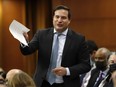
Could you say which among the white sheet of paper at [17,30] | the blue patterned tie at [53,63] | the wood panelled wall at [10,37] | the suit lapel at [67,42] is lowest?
the wood panelled wall at [10,37]

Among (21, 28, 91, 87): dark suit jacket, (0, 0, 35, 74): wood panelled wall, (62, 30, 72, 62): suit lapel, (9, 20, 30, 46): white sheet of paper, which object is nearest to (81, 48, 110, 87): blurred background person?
(21, 28, 91, 87): dark suit jacket

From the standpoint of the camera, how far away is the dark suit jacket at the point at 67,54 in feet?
9.95

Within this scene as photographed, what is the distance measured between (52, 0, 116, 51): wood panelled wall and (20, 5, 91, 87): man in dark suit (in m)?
Result: 3.63

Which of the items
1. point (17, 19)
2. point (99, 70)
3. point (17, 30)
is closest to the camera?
point (17, 30)

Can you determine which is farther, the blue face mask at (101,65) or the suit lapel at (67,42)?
the blue face mask at (101,65)

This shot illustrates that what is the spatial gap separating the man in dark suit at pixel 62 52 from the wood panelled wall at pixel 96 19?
3.63 meters

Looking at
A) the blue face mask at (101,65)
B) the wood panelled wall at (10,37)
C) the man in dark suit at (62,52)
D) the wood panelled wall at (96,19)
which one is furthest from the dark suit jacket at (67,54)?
the wood panelled wall at (10,37)

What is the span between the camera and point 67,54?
304 cm

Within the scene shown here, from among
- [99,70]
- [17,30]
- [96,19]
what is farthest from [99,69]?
[96,19]

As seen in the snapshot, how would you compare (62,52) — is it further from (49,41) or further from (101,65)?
(101,65)

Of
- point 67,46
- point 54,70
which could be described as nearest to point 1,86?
point 54,70

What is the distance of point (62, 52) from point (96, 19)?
3840mm

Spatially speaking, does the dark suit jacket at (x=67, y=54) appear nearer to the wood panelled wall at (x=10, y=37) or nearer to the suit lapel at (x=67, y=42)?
the suit lapel at (x=67, y=42)

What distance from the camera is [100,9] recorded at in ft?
22.2
